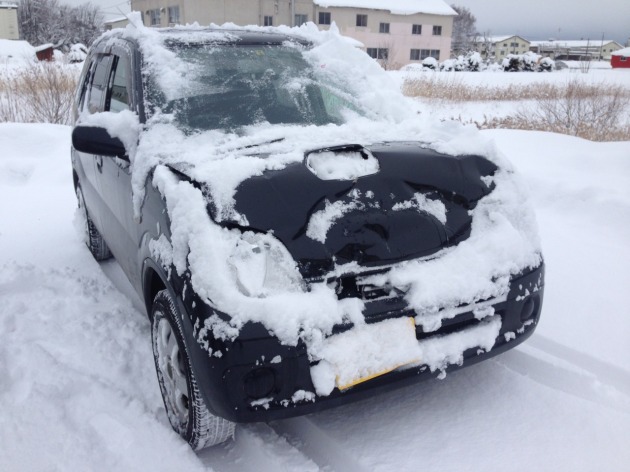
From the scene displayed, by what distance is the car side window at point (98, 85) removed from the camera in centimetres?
357

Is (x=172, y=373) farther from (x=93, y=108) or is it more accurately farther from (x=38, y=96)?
(x=38, y=96)

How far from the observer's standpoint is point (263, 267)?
1.97 m

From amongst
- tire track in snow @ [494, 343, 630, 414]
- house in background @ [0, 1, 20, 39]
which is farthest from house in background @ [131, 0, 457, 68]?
tire track in snow @ [494, 343, 630, 414]

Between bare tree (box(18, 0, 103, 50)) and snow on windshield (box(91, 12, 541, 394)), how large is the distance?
59825 millimetres


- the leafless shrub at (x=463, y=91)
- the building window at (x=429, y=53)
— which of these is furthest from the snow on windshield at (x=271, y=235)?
the building window at (x=429, y=53)

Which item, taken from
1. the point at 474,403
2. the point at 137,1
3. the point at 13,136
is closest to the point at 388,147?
the point at 474,403

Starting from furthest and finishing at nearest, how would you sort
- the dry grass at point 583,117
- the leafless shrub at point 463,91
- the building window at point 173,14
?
the building window at point 173,14 < the leafless shrub at point 463,91 < the dry grass at point 583,117

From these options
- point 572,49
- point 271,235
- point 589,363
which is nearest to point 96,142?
point 271,235

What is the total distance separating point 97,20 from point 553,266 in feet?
238

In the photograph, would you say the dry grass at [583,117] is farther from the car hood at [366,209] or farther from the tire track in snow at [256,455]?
the tire track in snow at [256,455]

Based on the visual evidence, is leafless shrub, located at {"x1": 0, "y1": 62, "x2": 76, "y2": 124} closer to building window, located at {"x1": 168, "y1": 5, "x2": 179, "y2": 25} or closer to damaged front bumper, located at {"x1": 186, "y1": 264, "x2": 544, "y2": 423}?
damaged front bumper, located at {"x1": 186, "y1": 264, "x2": 544, "y2": 423}

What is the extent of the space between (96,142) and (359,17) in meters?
49.3

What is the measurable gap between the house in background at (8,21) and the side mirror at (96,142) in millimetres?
62295

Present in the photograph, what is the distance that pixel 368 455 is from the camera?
85.5 inches
